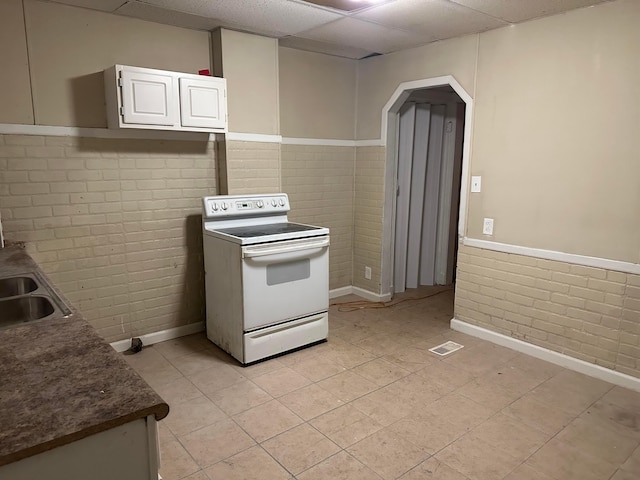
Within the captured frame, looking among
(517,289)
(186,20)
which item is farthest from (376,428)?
(186,20)

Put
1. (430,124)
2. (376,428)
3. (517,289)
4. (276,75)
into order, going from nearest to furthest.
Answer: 1. (376,428)
2. (517,289)
3. (276,75)
4. (430,124)

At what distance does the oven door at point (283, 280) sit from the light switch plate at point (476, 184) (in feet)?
4.21

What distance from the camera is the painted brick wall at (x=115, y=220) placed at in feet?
9.52

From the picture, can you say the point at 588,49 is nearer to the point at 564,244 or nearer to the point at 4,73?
the point at 564,244

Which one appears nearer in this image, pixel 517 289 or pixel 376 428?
pixel 376 428

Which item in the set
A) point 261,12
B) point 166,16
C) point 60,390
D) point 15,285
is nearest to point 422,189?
point 261,12

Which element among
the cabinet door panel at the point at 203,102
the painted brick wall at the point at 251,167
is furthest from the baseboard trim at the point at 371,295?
the cabinet door panel at the point at 203,102

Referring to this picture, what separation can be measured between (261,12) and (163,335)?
2550mm

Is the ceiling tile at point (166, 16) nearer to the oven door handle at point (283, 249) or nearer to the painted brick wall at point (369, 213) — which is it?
the oven door handle at point (283, 249)

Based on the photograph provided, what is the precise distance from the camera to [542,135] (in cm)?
315

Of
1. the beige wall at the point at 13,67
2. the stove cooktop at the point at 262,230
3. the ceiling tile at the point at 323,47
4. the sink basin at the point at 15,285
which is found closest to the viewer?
the sink basin at the point at 15,285

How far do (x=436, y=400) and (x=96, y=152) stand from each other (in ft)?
9.25

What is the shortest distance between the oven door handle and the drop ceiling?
63.2 inches

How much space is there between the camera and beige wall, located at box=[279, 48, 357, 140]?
4070 millimetres
